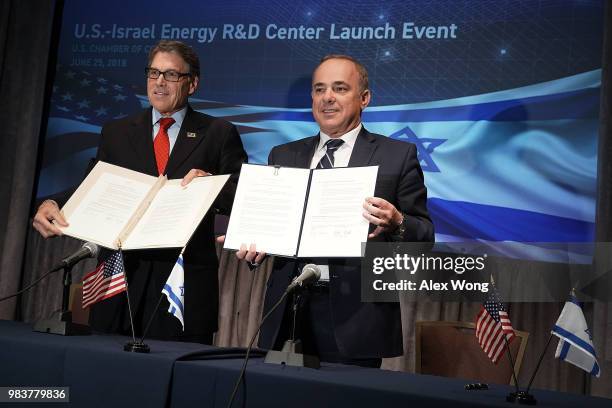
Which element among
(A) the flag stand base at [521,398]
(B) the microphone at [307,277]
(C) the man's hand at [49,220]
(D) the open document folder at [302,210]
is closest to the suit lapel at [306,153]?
(D) the open document folder at [302,210]

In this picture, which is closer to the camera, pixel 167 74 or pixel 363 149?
pixel 363 149

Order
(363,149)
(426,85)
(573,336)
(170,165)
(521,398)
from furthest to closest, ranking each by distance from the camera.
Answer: (426,85) → (170,165) → (363,149) → (573,336) → (521,398)

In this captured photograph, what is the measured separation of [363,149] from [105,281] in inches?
40.7

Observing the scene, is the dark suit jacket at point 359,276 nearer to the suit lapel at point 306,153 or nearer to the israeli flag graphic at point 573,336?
the suit lapel at point 306,153

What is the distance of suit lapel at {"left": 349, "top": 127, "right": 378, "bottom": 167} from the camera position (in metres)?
2.83

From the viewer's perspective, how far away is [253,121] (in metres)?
5.25

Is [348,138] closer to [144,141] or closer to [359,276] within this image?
[359,276]

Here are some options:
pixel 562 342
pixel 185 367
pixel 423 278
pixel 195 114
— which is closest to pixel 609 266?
pixel 562 342

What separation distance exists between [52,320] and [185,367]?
2.25 feet

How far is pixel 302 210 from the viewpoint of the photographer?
2.49 metres

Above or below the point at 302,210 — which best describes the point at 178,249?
below

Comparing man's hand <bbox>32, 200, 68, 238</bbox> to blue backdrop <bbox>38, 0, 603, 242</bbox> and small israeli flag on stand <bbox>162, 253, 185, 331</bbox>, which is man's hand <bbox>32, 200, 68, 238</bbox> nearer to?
small israeli flag on stand <bbox>162, 253, 185, 331</bbox>

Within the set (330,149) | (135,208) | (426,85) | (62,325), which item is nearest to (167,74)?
(135,208)

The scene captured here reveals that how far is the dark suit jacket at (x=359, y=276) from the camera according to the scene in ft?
8.40
